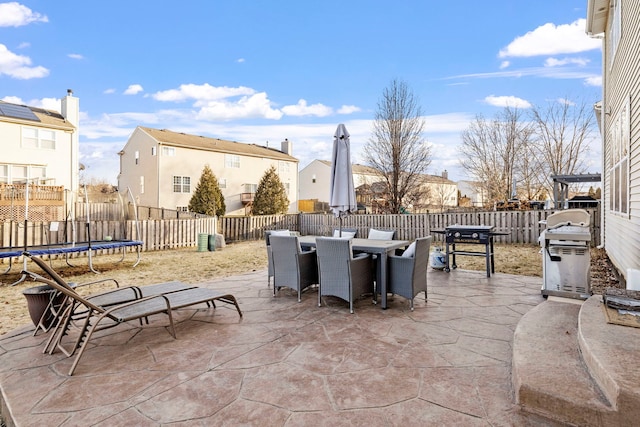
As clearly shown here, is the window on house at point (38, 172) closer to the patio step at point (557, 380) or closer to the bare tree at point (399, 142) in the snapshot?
the bare tree at point (399, 142)

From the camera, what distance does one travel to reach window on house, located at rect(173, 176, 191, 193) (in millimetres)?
23469

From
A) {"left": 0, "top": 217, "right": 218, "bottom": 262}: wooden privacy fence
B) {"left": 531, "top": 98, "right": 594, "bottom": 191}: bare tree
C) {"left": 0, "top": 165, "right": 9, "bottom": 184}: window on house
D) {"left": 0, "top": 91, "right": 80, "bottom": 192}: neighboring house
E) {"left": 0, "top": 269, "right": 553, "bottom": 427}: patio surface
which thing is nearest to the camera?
{"left": 0, "top": 269, "right": 553, "bottom": 427}: patio surface

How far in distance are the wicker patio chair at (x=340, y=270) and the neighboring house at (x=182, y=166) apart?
69.6 ft

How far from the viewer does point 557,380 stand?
2.18 meters

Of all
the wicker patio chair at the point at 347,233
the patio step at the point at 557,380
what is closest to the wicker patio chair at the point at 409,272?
the patio step at the point at 557,380

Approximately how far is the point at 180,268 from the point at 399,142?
→ 11.5 m

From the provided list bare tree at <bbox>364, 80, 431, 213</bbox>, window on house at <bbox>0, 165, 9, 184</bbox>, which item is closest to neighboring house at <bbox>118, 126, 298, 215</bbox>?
window on house at <bbox>0, 165, 9, 184</bbox>

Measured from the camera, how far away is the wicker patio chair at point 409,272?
4.27 meters

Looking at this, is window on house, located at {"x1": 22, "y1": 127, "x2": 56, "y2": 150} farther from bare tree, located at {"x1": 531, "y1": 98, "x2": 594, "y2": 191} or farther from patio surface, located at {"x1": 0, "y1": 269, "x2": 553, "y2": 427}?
bare tree, located at {"x1": 531, "y1": 98, "x2": 594, "y2": 191}

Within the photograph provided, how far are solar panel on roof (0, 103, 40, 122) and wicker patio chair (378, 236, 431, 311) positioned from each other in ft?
70.6

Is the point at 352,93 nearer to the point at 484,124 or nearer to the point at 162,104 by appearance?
the point at 484,124

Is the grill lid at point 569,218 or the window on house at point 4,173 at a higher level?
the window on house at point 4,173

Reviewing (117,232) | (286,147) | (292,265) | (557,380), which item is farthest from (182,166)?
(557,380)

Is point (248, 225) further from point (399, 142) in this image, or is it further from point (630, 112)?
point (630, 112)
